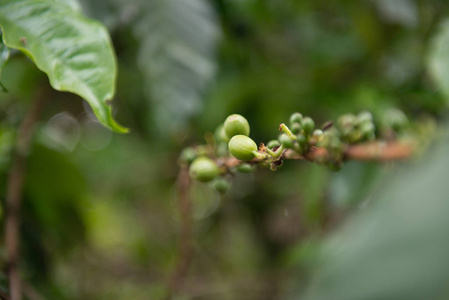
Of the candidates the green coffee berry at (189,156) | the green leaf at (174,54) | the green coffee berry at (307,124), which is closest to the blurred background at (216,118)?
the green leaf at (174,54)

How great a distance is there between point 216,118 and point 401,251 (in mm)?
986

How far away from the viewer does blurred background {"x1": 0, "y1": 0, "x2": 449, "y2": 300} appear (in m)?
0.88

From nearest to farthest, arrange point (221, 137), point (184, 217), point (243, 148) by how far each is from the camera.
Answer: point (243, 148) < point (221, 137) < point (184, 217)

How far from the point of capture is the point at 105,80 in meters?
0.51

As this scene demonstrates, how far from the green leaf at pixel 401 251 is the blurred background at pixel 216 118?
0.17 m

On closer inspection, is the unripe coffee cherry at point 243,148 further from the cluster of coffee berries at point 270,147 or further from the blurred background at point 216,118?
the blurred background at point 216,118

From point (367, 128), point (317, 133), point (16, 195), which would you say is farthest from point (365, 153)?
point (16, 195)

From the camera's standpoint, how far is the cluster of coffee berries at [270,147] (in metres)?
0.44

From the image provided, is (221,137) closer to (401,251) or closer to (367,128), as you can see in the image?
(367,128)

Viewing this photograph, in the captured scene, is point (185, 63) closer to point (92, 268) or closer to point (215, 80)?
point (215, 80)

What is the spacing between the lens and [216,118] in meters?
1.24

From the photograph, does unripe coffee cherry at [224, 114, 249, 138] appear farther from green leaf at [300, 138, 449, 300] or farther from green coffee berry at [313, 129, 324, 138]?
green leaf at [300, 138, 449, 300]

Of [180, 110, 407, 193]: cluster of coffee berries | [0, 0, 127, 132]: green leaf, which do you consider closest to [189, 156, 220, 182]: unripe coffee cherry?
[180, 110, 407, 193]: cluster of coffee berries

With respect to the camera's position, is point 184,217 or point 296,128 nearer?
point 296,128
